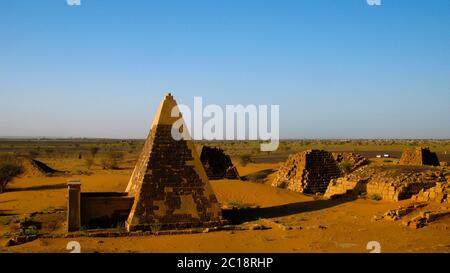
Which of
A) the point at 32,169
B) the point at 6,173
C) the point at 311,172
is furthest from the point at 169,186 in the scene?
the point at 32,169

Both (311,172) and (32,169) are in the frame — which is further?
(32,169)

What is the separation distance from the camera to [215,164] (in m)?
24.3

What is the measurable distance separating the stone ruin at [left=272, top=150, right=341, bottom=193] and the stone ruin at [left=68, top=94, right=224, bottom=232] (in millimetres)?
10775

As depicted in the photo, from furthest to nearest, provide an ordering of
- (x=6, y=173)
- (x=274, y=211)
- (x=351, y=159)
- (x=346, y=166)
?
(x=351, y=159)
(x=346, y=166)
(x=6, y=173)
(x=274, y=211)

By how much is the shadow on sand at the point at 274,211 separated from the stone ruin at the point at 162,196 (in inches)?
71.3

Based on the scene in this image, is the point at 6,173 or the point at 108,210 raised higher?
the point at 6,173

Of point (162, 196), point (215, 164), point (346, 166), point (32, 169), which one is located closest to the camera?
point (162, 196)

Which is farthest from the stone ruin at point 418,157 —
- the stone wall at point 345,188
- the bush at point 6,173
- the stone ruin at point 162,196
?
the bush at point 6,173

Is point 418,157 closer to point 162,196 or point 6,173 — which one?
point 162,196

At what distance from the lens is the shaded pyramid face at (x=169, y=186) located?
12289mm

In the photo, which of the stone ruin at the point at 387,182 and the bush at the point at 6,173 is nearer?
the stone ruin at the point at 387,182

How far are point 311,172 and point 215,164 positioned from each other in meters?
5.03

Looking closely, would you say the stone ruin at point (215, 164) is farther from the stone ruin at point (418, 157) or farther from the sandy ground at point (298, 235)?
the stone ruin at point (418, 157)
